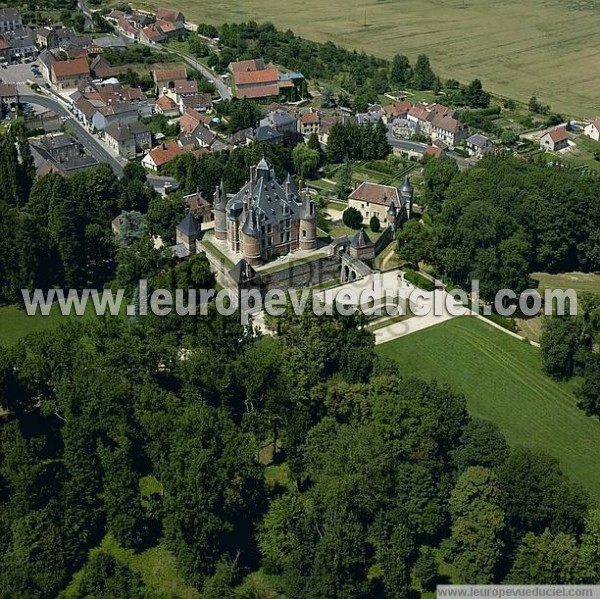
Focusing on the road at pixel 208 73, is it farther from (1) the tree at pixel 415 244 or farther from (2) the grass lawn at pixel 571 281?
(2) the grass lawn at pixel 571 281

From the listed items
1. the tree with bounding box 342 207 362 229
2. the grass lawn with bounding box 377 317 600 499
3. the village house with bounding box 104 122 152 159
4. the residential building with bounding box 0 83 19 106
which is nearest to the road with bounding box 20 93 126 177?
the village house with bounding box 104 122 152 159

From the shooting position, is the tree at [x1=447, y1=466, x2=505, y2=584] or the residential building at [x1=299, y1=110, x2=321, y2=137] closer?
the tree at [x1=447, y1=466, x2=505, y2=584]

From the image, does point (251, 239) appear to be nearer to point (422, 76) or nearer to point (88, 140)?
point (88, 140)

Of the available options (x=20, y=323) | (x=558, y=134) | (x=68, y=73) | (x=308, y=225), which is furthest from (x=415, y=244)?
(x=68, y=73)

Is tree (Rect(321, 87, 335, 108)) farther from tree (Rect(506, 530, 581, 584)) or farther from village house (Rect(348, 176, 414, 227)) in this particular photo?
tree (Rect(506, 530, 581, 584))

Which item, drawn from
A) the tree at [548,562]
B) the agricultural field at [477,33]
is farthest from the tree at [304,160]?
the tree at [548,562]

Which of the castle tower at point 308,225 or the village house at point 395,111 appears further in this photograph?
the village house at point 395,111
